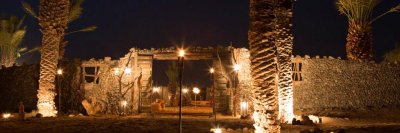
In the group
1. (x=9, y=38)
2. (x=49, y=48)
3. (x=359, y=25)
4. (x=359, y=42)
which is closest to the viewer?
(x=49, y=48)

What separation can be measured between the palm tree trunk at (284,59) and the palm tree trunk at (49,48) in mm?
10096

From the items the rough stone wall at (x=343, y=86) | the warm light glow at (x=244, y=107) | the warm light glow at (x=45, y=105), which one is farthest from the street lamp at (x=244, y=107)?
the warm light glow at (x=45, y=105)

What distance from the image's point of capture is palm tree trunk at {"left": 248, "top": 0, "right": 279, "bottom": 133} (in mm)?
10719

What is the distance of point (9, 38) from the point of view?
117 ft

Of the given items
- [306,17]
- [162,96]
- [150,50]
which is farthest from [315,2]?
[150,50]

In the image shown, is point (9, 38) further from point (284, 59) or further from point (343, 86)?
point (284, 59)

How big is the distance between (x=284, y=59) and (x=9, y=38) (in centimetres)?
2521

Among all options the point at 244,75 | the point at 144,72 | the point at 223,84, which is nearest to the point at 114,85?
the point at 144,72

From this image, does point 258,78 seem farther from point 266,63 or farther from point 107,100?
point 107,100

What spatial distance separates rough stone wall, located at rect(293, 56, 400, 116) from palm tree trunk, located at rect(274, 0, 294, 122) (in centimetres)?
492

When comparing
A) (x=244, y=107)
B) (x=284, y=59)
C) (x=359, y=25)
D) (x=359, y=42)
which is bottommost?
(x=244, y=107)

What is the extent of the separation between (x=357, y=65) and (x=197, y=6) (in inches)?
2089

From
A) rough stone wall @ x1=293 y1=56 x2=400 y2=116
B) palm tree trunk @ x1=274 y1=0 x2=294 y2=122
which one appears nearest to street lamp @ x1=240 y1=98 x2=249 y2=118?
rough stone wall @ x1=293 y1=56 x2=400 y2=116

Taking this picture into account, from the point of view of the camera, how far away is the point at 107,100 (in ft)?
76.1
